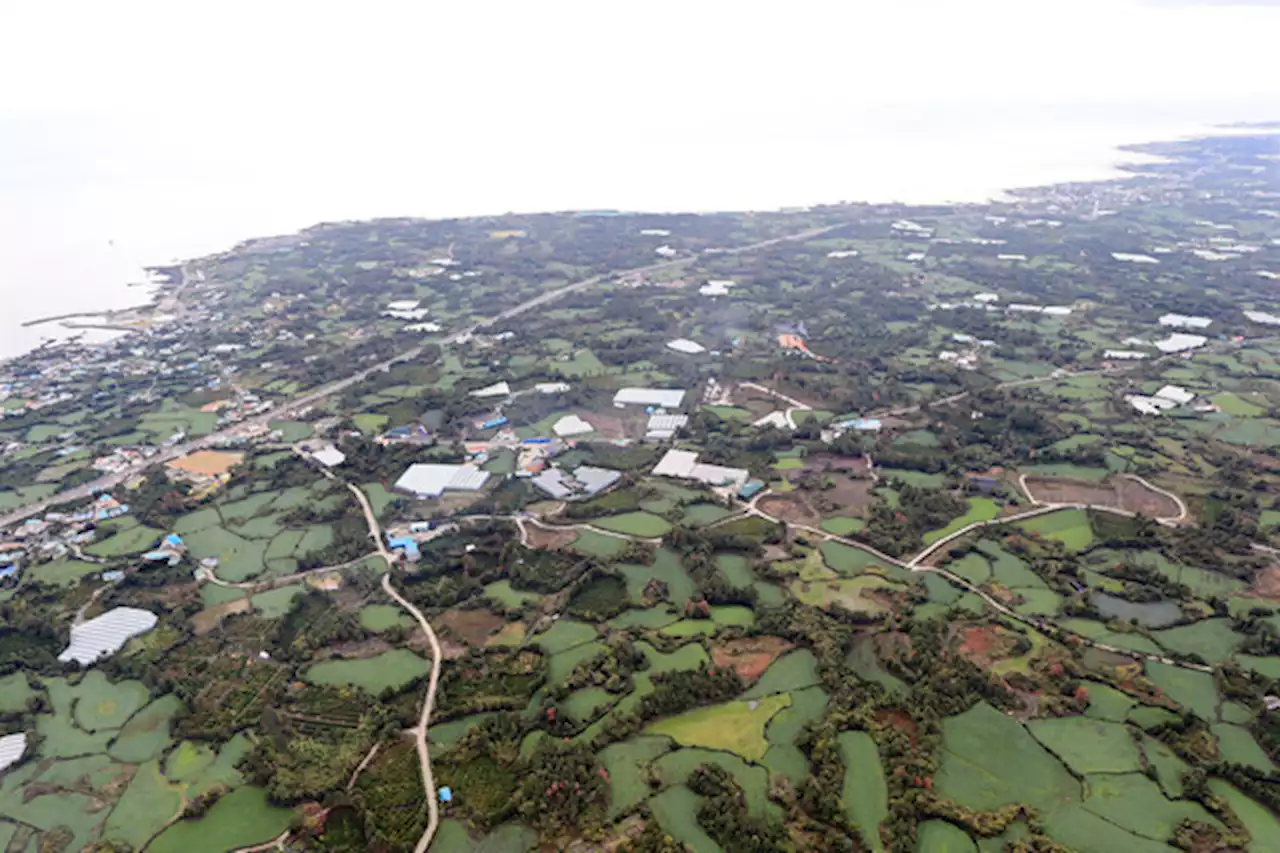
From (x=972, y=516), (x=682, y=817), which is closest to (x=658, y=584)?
(x=682, y=817)

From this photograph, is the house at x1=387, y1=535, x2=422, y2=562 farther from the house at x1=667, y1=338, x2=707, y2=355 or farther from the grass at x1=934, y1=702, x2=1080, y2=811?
the house at x1=667, y1=338, x2=707, y2=355

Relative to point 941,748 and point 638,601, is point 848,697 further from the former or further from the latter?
point 638,601

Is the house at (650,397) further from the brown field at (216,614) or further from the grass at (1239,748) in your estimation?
the grass at (1239,748)

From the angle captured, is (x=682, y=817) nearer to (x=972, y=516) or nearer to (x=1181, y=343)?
(x=972, y=516)

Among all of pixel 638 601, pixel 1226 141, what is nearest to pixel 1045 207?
pixel 1226 141

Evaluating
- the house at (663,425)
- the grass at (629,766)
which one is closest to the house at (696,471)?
the house at (663,425)
